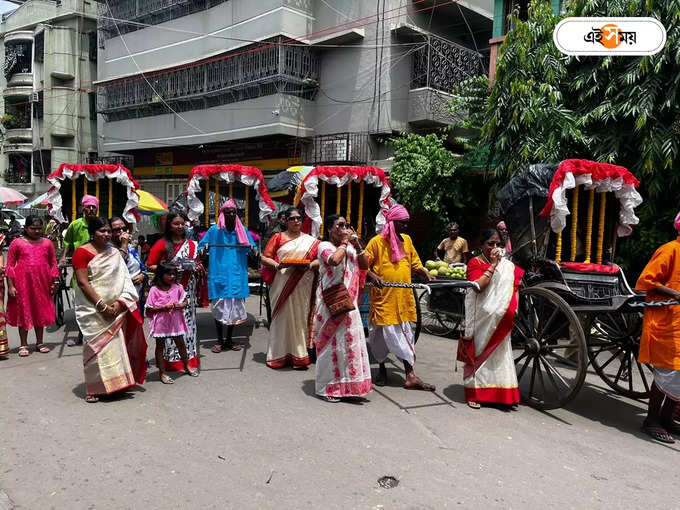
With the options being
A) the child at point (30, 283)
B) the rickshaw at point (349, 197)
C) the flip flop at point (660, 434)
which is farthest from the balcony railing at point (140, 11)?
the flip flop at point (660, 434)

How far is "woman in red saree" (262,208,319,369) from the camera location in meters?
6.13

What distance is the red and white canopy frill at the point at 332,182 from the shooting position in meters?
7.51

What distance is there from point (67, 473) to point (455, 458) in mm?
2641

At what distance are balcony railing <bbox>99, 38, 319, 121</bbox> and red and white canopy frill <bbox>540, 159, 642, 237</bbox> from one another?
1409 centimetres

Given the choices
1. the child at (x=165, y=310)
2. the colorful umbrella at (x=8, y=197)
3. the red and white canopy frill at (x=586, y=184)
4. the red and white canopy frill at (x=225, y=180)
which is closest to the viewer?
the red and white canopy frill at (x=586, y=184)

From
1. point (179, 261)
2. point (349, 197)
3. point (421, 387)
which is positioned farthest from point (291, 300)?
point (349, 197)

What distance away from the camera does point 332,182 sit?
7730mm

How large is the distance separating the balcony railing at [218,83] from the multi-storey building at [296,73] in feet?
0.16

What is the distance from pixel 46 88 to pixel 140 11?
10.0 meters

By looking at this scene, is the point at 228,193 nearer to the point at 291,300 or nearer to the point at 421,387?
the point at 291,300

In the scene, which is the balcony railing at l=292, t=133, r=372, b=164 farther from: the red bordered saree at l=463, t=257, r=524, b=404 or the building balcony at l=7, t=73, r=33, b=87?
the building balcony at l=7, t=73, r=33, b=87

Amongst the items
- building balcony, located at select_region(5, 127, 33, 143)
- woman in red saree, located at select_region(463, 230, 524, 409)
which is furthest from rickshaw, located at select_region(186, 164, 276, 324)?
building balcony, located at select_region(5, 127, 33, 143)

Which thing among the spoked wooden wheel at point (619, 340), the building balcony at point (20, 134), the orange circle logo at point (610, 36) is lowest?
the spoked wooden wheel at point (619, 340)

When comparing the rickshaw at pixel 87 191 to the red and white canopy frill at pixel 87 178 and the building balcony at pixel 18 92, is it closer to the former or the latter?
the red and white canopy frill at pixel 87 178
